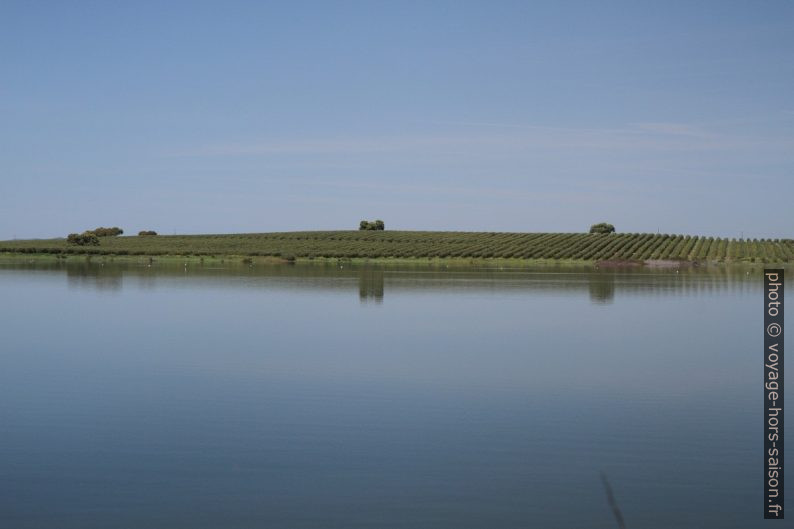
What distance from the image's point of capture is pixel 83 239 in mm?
112375

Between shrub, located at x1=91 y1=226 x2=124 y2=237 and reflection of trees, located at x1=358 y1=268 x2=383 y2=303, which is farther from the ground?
shrub, located at x1=91 y1=226 x2=124 y2=237

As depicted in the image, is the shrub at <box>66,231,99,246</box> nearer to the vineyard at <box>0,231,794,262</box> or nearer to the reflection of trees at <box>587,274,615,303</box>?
the vineyard at <box>0,231,794,262</box>

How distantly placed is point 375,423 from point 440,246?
9493 centimetres

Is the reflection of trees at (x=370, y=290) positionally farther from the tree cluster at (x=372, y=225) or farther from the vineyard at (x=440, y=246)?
the tree cluster at (x=372, y=225)

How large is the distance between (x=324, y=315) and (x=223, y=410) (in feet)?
56.7

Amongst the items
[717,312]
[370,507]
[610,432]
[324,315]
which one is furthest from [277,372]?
[717,312]

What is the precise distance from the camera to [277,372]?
61.7ft

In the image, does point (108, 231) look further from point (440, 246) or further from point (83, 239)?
point (440, 246)

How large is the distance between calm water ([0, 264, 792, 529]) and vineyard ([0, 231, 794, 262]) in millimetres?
71668

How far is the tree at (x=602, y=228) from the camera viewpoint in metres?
130

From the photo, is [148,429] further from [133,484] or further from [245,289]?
[245,289]

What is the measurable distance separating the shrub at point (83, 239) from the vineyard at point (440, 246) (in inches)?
52.5

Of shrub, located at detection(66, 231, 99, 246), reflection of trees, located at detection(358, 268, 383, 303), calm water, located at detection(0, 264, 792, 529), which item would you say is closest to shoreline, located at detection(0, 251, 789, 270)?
→ shrub, located at detection(66, 231, 99, 246)

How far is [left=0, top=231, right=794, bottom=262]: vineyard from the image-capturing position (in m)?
101
